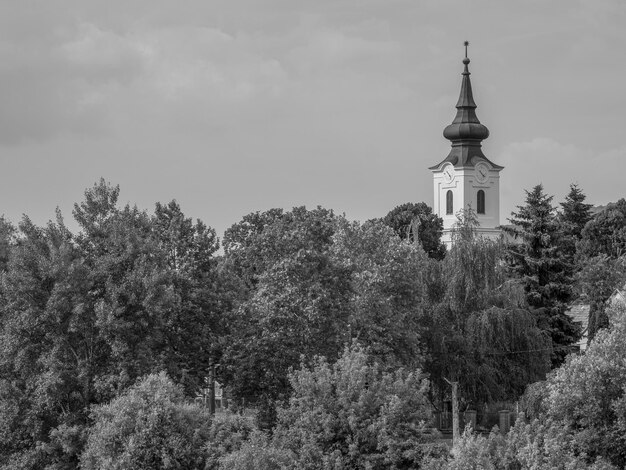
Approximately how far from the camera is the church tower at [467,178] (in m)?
117

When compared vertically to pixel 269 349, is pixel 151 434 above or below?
below

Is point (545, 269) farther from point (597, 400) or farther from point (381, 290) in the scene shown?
point (597, 400)

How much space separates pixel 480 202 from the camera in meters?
120

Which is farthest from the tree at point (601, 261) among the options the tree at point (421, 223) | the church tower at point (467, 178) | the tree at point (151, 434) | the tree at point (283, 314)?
the tree at point (151, 434)

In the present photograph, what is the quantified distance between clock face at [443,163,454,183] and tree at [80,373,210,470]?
81882mm

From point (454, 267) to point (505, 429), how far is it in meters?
6.65

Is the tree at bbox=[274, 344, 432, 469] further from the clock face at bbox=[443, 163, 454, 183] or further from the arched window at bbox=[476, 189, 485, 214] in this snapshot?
the arched window at bbox=[476, 189, 485, 214]

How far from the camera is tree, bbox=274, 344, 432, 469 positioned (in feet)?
116

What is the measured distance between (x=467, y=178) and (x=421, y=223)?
Result: 20296mm

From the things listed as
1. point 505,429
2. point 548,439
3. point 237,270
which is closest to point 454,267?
point 505,429

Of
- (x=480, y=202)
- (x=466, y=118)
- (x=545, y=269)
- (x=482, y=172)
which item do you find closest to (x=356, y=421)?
→ (x=545, y=269)

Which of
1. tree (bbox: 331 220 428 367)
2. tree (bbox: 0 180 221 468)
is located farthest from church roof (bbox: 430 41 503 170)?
tree (bbox: 0 180 221 468)

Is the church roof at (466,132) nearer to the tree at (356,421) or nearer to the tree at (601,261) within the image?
the tree at (601,261)

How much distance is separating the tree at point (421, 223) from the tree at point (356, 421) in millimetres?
56342
